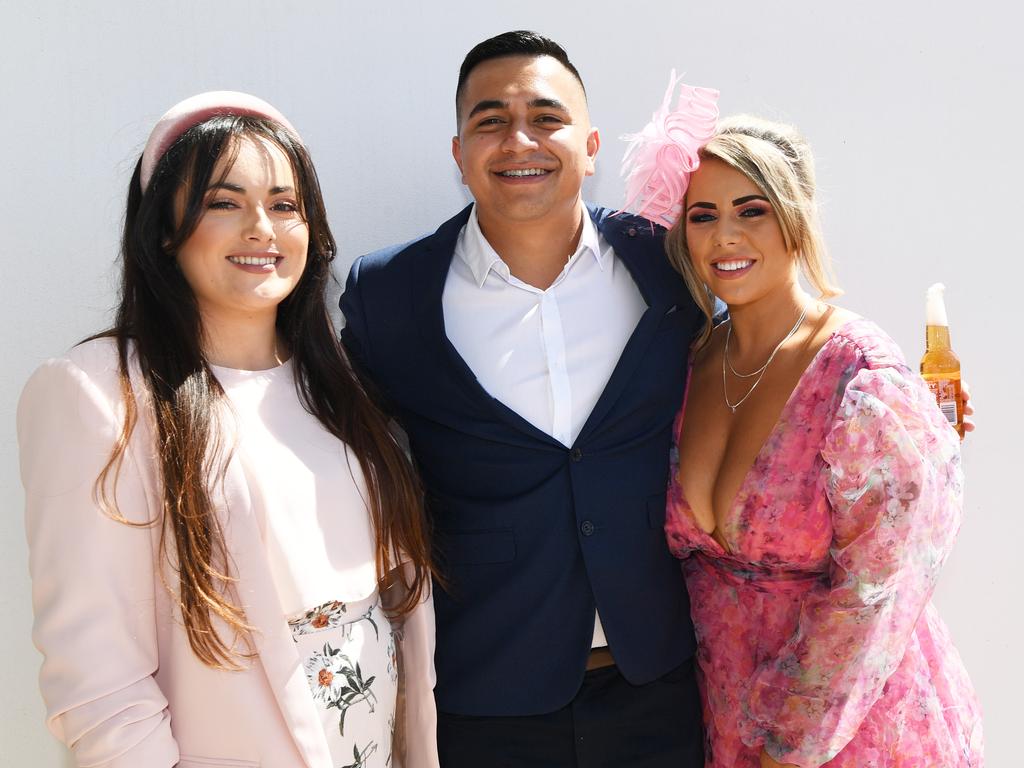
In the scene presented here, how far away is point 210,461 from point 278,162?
0.59 m

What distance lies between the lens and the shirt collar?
225 centimetres

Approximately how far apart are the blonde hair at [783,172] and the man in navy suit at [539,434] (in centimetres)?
29

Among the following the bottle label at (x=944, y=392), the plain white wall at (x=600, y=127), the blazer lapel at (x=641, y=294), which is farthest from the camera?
the bottle label at (x=944, y=392)

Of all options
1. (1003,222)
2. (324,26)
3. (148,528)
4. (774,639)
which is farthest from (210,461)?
(1003,222)

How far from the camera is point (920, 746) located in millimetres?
1995

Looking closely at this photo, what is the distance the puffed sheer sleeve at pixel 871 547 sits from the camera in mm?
1856

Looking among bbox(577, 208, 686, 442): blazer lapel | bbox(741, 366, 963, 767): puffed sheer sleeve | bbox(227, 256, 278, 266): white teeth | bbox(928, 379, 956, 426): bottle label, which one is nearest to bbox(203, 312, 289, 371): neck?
bbox(227, 256, 278, 266): white teeth

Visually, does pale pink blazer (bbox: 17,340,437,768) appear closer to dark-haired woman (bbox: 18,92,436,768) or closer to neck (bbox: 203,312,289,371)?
dark-haired woman (bbox: 18,92,436,768)

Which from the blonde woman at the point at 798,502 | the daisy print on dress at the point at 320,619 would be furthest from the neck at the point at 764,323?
the daisy print on dress at the point at 320,619

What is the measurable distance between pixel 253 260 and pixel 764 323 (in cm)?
113

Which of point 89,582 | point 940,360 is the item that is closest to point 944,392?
point 940,360

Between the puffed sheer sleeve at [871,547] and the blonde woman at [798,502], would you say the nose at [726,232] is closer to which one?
the blonde woman at [798,502]

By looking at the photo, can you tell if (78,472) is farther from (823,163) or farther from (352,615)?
(823,163)

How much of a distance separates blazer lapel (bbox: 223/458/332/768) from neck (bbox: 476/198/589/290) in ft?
3.02
